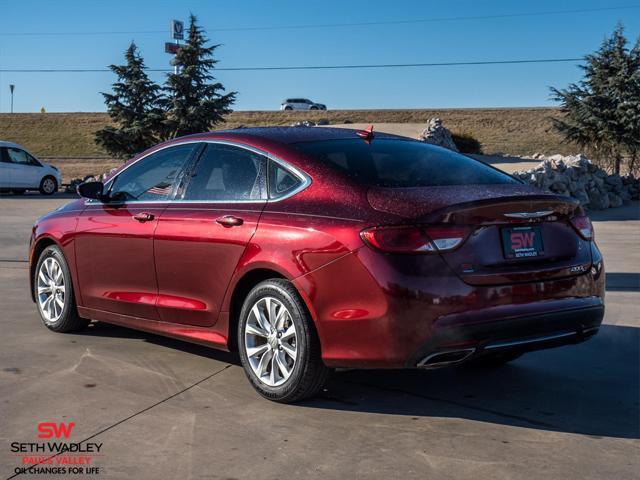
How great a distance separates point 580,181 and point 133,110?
2674 cm

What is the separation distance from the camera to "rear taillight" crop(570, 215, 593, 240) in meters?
5.11

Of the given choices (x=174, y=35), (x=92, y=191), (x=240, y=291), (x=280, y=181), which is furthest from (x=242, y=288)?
(x=174, y=35)

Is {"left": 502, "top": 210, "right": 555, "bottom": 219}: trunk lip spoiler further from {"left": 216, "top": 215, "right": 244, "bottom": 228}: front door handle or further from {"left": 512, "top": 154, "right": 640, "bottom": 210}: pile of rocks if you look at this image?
{"left": 512, "top": 154, "right": 640, "bottom": 210}: pile of rocks

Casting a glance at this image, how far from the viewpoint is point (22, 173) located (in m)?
30.5

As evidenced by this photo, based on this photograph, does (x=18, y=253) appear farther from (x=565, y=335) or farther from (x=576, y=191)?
(x=576, y=191)

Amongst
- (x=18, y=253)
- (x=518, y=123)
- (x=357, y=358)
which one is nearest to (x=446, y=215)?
(x=357, y=358)

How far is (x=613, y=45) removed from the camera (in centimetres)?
2845

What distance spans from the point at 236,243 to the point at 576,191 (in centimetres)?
1681

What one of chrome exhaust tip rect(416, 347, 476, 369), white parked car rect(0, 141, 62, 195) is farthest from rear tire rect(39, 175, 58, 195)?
chrome exhaust tip rect(416, 347, 476, 369)

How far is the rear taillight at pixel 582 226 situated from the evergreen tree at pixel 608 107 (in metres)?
23.4

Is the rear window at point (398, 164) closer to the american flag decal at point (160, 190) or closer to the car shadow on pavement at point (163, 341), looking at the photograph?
the american flag decal at point (160, 190)

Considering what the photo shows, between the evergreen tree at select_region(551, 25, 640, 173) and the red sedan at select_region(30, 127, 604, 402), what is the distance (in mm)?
23443

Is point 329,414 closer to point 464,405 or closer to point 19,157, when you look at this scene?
point 464,405

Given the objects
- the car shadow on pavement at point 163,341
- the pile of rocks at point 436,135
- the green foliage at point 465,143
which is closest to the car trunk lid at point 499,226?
the car shadow on pavement at point 163,341
